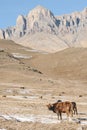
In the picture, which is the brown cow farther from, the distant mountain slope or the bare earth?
the distant mountain slope

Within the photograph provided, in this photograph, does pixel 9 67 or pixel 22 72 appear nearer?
pixel 22 72

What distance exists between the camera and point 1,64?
368ft

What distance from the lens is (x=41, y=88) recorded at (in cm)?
7756

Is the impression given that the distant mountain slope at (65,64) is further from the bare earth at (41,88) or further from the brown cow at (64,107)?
the brown cow at (64,107)

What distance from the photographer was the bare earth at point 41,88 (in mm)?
27203

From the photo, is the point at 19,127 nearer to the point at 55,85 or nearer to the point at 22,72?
the point at 55,85

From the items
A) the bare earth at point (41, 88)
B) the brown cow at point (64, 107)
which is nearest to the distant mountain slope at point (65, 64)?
the bare earth at point (41, 88)

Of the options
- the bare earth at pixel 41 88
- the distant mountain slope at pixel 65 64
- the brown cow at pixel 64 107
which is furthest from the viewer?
the distant mountain slope at pixel 65 64

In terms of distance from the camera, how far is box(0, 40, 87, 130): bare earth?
89.2 feet

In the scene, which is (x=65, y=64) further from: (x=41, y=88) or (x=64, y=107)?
(x=64, y=107)

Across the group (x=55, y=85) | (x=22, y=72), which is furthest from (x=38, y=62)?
(x=55, y=85)

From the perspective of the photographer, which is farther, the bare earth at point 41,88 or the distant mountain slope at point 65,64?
the distant mountain slope at point 65,64

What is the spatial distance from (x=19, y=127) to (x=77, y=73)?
111368mm

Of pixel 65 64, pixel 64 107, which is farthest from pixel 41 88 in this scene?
pixel 65 64
